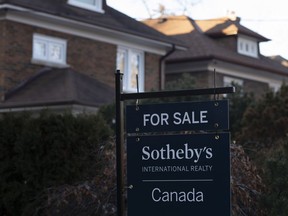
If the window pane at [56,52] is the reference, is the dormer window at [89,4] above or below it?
above

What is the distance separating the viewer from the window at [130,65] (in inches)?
968

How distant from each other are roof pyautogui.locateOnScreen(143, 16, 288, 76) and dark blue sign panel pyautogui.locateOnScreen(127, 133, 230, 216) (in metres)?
22.4

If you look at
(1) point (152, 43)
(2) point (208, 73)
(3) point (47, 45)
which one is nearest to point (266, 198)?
(3) point (47, 45)

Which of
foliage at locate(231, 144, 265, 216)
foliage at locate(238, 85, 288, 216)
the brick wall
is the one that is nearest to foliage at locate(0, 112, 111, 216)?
foliage at locate(231, 144, 265, 216)

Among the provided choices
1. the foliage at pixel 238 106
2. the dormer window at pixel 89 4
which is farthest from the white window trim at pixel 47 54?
the foliage at pixel 238 106

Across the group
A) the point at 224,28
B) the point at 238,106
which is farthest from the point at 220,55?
the point at 238,106

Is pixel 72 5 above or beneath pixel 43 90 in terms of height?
above

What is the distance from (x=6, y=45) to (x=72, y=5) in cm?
339

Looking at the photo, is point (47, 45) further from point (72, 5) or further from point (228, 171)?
point (228, 171)

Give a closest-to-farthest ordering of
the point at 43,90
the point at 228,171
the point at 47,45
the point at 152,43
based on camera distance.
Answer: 1. the point at 228,171
2. the point at 43,90
3. the point at 47,45
4. the point at 152,43

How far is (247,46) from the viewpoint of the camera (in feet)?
106

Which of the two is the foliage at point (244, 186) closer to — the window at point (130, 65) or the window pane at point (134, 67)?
the window at point (130, 65)

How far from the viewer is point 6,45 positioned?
20531 millimetres

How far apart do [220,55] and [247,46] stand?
13.0 ft
